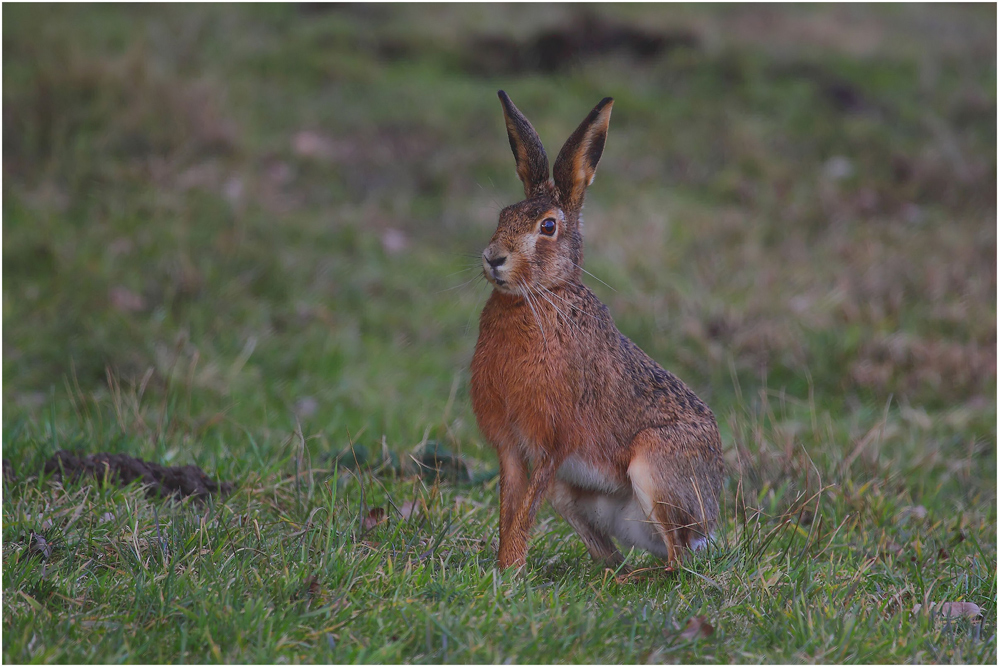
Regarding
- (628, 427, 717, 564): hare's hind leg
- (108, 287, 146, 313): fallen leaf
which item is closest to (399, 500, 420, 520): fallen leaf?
(628, 427, 717, 564): hare's hind leg

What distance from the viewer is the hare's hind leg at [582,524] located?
3.77 meters

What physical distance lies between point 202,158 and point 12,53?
89.7 inches

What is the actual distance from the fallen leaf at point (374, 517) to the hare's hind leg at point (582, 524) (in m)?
0.65

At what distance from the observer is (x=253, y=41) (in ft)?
37.3

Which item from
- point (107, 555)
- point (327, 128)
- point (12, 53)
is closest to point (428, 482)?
point (107, 555)

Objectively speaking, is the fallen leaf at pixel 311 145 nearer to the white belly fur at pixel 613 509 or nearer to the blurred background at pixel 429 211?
the blurred background at pixel 429 211

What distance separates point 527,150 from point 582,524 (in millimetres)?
1373

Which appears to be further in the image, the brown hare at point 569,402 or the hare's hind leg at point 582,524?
the hare's hind leg at point 582,524

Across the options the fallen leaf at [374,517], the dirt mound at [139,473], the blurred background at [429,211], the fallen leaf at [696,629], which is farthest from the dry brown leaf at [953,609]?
the dirt mound at [139,473]

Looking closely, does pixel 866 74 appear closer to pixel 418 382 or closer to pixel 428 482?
pixel 418 382

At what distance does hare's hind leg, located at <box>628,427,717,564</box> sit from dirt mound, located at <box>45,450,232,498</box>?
63.5 inches

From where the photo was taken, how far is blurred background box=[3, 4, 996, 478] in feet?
19.9

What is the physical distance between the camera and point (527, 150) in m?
3.62

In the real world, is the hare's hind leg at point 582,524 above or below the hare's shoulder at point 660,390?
below
